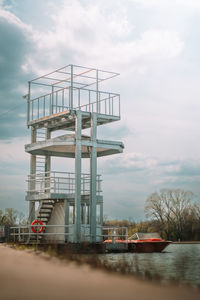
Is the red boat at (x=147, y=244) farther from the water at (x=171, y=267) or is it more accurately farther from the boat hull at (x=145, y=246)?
the water at (x=171, y=267)

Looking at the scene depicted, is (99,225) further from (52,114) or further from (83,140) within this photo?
(52,114)

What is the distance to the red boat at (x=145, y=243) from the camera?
3703 centimetres

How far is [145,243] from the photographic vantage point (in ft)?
124

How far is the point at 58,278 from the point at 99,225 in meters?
22.8

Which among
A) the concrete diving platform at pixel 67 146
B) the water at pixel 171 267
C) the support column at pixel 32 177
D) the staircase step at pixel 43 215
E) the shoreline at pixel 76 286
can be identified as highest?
the concrete diving platform at pixel 67 146

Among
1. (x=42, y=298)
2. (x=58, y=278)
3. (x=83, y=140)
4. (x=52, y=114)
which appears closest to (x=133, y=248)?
(x=83, y=140)

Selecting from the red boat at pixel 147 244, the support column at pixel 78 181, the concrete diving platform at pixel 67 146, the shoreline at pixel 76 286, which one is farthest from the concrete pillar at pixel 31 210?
the shoreline at pixel 76 286

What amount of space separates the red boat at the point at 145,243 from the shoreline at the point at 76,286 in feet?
74.3

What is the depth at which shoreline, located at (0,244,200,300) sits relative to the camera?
32.0ft

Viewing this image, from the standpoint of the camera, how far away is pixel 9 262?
1573 centimetres

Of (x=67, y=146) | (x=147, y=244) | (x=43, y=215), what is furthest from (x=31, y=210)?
(x=147, y=244)

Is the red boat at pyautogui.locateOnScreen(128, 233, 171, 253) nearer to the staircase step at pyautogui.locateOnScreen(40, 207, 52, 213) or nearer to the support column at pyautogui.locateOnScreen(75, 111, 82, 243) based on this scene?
the support column at pyautogui.locateOnScreen(75, 111, 82, 243)

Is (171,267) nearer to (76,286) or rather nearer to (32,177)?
(76,286)

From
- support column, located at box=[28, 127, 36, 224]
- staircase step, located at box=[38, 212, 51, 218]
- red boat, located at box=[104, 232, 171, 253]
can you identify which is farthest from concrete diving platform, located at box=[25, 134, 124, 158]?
red boat, located at box=[104, 232, 171, 253]
